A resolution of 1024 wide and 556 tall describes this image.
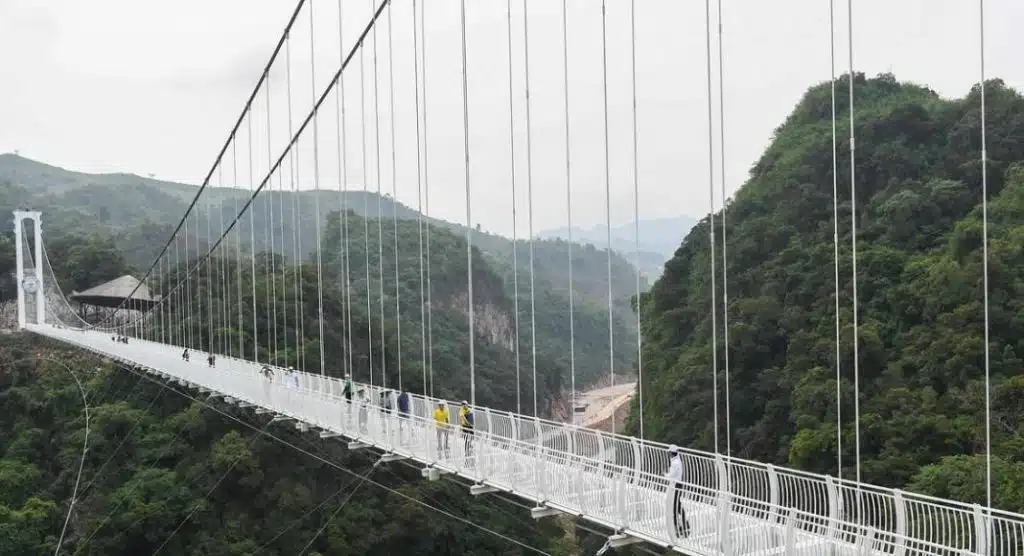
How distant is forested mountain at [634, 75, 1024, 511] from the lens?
15828 mm

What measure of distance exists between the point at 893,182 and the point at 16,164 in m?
119

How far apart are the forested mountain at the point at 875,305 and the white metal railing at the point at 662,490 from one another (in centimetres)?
673

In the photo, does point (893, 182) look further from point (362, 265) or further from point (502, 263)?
point (502, 263)

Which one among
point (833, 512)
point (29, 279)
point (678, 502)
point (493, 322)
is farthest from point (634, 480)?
point (493, 322)

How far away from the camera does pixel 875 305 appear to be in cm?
1948

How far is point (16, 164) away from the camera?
386 ft

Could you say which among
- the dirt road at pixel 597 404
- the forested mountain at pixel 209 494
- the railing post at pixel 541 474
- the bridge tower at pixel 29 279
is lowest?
the dirt road at pixel 597 404

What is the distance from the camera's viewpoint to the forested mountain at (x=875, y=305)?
15.8 metres

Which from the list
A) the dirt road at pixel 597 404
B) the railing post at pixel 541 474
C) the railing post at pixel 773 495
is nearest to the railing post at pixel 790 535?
the railing post at pixel 773 495

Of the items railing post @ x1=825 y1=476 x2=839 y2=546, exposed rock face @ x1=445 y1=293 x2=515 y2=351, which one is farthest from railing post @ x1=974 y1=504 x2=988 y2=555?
exposed rock face @ x1=445 y1=293 x2=515 y2=351

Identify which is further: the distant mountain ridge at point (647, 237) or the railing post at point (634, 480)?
the distant mountain ridge at point (647, 237)

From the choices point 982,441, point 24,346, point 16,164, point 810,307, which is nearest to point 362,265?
point 24,346

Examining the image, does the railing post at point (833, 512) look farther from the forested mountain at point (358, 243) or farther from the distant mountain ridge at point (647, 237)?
the distant mountain ridge at point (647, 237)

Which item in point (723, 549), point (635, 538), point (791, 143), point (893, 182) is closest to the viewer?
point (723, 549)
